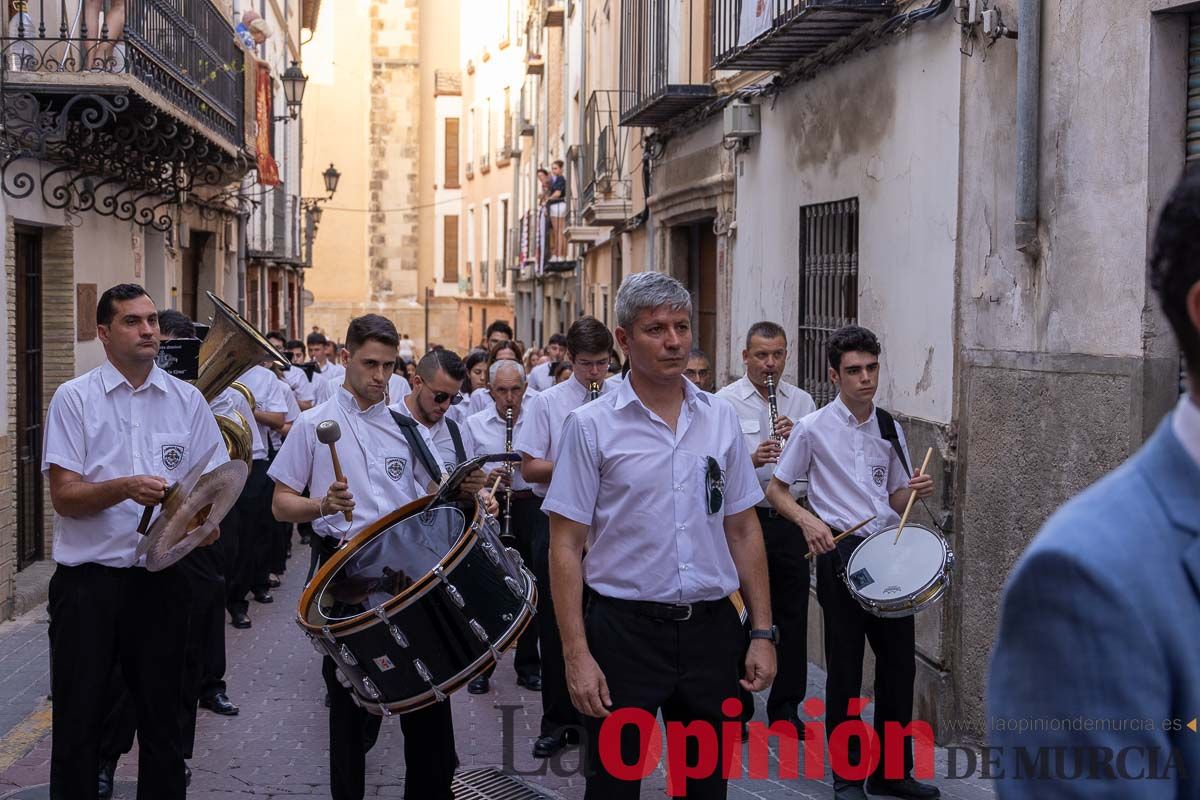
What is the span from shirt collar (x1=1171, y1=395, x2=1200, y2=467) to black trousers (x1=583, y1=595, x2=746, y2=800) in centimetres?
282

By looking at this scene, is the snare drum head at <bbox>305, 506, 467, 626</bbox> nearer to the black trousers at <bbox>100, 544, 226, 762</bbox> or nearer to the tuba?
the black trousers at <bbox>100, 544, 226, 762</bbox>

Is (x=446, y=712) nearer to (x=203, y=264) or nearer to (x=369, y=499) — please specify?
(x=369, y=499)

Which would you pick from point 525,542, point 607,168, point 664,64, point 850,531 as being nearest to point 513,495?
point 525,542

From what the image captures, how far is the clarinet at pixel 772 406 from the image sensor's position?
7.81m

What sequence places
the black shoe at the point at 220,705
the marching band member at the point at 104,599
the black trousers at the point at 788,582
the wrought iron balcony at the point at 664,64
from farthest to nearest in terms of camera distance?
the wrought iron balcony at the point at 664,64 < the black shoe at the point at 220,705 < the black trousers at the point at 788,582 < the marching band member at the point at 104,599

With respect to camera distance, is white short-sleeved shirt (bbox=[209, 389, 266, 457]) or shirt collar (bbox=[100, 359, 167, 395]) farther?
white short-sleeved shirt (bbox=[209, 389, 266, 457])

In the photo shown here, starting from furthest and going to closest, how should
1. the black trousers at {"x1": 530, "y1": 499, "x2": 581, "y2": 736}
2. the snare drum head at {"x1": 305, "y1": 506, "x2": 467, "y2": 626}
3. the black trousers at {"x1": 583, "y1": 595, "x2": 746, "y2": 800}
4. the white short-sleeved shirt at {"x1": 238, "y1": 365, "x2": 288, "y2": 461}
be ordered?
1. the white short-sleeved shirt at {"x1": 238, "y1": 365, "x2": 288, "y2": 461}
2. the black trousers at {"x1": 530, "y1": 499, "x2": 581, "y2": 736}
3. the snare drum head at {"x1": 305, "y1": 506, "x2": 467, "y2": 626}
4. the black trousers at {"x1": 583, "y1": 595, "x2": 746, "y2": 800}

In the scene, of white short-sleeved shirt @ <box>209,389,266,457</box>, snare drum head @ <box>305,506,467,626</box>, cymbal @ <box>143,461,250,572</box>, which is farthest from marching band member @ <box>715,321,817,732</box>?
cymbal @ <box>143,461,250,572</box>

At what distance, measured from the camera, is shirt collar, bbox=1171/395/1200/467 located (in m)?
1.79

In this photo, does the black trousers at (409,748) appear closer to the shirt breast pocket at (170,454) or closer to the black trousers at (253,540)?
the shirt breast pocket at (170,454)

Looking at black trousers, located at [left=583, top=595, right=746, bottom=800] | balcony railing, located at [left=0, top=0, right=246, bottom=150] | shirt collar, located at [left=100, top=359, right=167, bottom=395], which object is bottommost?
black trousers, located at [left=583, top=595, right=746, bottom=800]

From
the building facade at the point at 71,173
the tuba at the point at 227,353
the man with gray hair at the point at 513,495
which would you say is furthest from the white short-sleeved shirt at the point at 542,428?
the building facade at the point at 71,173

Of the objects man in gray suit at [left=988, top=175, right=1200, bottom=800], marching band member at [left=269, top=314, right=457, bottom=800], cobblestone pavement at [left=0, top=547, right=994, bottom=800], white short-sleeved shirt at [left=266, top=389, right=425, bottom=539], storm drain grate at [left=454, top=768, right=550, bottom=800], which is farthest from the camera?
cobblestone pavement at [left=0, top=547, right=994, bottom=800]

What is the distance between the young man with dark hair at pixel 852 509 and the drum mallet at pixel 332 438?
6.21 ft
